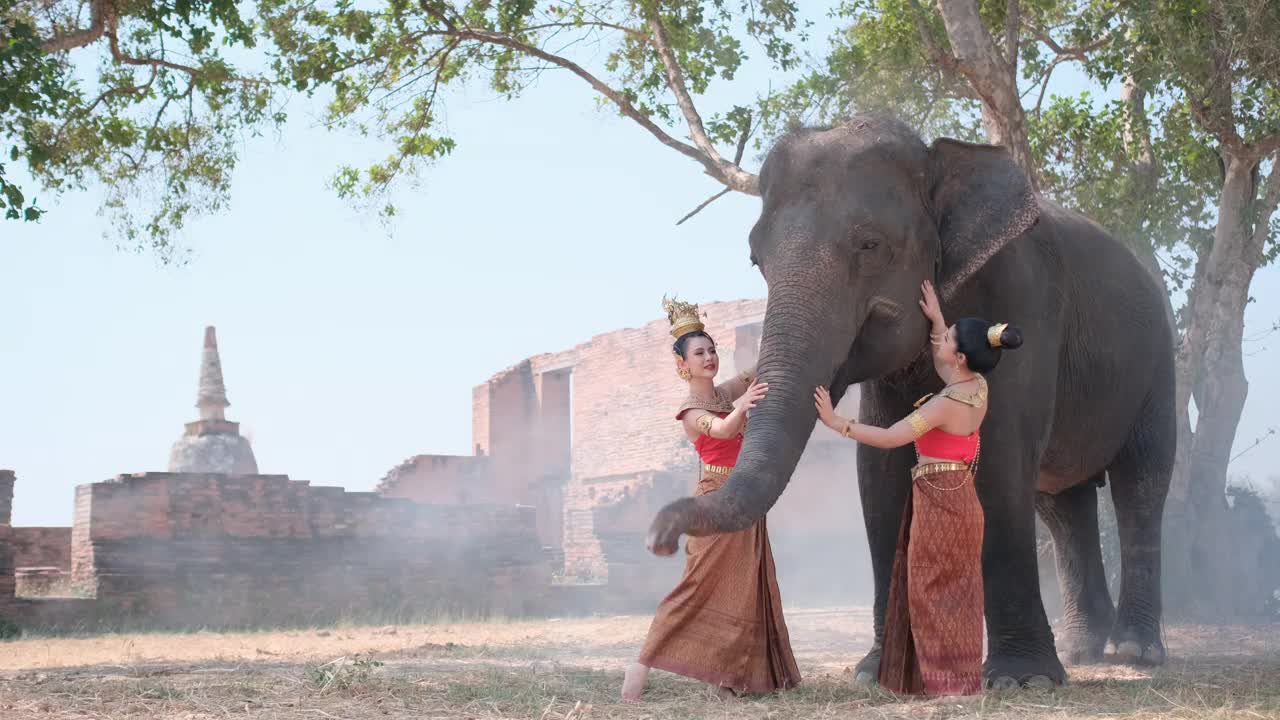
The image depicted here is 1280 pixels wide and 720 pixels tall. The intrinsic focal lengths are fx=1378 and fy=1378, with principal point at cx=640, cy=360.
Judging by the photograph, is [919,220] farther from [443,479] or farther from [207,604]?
[443,479]

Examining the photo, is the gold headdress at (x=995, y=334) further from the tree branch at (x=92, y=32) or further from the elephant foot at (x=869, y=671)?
the tree branch at (x=92, y=32)

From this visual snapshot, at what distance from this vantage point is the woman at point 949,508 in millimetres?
4836

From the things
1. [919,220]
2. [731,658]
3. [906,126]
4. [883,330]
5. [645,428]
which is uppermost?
[645,428]

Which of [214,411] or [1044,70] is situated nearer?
[1044,70]

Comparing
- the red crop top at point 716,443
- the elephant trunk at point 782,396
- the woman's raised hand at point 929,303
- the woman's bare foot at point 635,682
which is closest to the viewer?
the elephant trunk at point 782,396

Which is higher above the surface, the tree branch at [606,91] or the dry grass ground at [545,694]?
the tree branch at [606,91]

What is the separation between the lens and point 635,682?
4.97 meters

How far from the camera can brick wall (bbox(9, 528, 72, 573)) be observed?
18562mm

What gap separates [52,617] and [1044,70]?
11.1m

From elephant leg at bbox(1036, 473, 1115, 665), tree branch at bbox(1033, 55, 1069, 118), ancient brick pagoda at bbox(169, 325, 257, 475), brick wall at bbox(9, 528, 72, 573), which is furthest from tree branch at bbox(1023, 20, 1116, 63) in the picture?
ancient brick pagoda at bbox(169, 325, 257, 475)

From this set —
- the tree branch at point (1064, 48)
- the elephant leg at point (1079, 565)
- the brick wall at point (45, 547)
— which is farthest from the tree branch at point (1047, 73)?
the brick wall at point (45, 547)

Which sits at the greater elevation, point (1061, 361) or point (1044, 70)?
point (1044, 70)

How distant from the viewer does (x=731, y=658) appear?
5012mm

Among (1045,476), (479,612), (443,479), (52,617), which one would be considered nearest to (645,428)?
(443,479)
